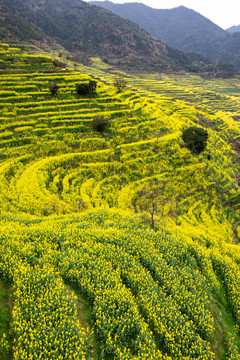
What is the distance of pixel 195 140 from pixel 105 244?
137ft

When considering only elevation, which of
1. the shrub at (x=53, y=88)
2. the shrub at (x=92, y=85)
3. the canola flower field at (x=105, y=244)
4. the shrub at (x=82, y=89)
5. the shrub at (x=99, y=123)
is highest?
the shrub at (x=92, y=85)

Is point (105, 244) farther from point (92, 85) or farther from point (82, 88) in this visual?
point (92, 85)

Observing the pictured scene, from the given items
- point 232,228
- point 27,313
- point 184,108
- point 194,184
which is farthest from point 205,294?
point 184,108

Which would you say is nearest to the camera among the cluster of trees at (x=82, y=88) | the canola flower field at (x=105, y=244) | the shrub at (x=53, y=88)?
the canola flower field at (x=105, y=244)

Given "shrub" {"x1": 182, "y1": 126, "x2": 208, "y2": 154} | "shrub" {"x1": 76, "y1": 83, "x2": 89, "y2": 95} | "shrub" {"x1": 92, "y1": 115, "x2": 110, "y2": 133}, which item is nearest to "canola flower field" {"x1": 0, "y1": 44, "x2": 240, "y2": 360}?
"shrub" {"x1": 92, "y1": 115, "x2": 110, "y2": 133}

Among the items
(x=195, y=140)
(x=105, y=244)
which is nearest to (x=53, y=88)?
(x=195, y=140)

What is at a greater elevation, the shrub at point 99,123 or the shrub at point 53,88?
the shrub at point 53,88

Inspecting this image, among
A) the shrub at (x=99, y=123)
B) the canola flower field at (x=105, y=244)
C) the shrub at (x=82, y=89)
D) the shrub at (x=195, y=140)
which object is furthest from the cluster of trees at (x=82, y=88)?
the shrub at (x=195, y=140)

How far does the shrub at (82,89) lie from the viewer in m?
51.4

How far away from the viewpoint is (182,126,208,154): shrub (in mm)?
49188

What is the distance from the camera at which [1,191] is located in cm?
2623

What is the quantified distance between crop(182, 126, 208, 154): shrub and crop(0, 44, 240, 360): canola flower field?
1.93 metres

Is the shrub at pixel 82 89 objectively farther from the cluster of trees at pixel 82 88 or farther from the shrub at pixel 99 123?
the shrub at pixel 99 123

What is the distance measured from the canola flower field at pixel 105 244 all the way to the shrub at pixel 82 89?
219 inches
